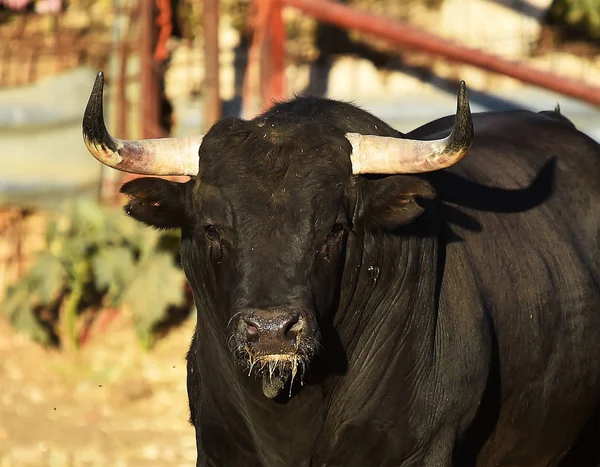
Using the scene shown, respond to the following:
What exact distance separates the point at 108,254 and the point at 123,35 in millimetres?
2250

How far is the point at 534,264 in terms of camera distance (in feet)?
18.7

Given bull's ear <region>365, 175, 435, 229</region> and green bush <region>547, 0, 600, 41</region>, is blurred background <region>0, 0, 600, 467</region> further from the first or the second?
bull's ear <region>365, 175, 435, 229</region>

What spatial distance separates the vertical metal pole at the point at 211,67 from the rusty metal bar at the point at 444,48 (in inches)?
34.5

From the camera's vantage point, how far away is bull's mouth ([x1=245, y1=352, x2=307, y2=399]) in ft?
14.5

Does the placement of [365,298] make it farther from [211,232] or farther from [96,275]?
[96,275]

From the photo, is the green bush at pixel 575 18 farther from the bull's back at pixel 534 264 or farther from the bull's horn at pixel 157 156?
the bull's horn at pixel 157 156

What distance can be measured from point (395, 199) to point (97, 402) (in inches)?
203

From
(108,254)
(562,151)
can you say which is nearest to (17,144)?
(108,254)

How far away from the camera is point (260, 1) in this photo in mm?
10477

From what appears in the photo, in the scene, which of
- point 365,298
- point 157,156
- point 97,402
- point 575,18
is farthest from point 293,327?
point 575,18

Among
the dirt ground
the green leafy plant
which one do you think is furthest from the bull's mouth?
the green leafy plant

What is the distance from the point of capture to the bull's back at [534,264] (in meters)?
5.42

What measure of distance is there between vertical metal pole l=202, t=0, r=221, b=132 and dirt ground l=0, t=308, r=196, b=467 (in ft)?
5.27

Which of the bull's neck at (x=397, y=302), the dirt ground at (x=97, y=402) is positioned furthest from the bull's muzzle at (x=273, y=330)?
the dirt ground at (x=97, y=402)
